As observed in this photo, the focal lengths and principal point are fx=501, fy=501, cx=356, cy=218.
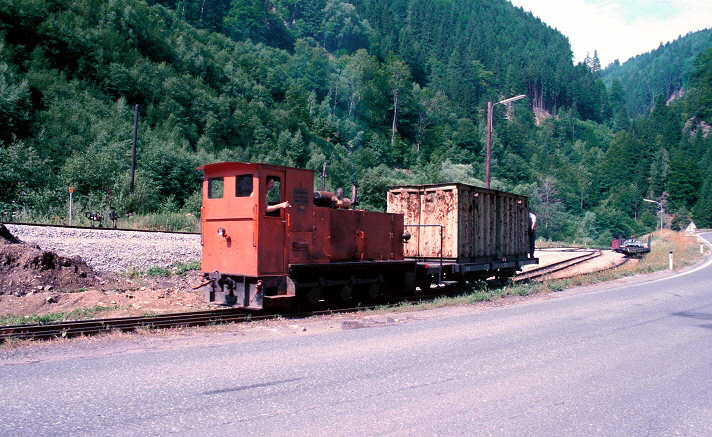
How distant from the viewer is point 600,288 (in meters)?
17.4

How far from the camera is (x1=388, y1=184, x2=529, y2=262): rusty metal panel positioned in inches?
606

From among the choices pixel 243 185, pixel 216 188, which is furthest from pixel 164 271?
pixel 243 185

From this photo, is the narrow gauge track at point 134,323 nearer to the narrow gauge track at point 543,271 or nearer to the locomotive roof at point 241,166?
the locomotive roof at point 241,166

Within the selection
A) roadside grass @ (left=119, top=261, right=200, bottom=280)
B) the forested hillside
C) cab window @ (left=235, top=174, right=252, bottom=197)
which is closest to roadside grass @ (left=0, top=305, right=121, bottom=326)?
roadside grass @ (left=119, top=261, right=200, bottom=280)

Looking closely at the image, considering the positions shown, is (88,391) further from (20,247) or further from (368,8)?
(368,8)

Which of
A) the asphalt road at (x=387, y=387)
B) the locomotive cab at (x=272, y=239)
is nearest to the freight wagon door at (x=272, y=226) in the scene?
the locomotive cab at (x=272, y=239)

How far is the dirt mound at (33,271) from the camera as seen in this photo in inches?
529

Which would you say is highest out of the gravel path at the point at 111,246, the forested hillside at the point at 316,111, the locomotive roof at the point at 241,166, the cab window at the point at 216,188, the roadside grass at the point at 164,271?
the forested hillside at the point at 316,111

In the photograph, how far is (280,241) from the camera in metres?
11.2

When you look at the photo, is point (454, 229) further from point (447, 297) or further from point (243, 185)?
point (243, 185)

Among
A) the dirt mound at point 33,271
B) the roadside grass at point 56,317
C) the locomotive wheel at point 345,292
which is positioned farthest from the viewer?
the dirt mound at point 33,271

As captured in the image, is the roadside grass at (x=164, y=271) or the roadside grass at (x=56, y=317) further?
the roadside grass at (x=164, y=271)

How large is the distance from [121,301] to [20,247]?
3.46 meters

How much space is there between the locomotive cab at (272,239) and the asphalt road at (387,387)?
8.03 feet
